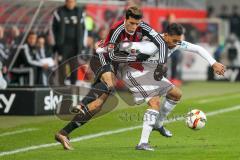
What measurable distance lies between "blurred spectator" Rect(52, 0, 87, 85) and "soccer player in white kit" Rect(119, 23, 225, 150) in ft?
22.9

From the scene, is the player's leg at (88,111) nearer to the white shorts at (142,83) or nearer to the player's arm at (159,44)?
the white shorts at (142,83)

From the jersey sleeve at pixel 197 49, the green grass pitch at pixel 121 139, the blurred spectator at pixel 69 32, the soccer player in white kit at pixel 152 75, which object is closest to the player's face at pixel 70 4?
the blurred spectator at pixel 69 32

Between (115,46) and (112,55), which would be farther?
(112,55)

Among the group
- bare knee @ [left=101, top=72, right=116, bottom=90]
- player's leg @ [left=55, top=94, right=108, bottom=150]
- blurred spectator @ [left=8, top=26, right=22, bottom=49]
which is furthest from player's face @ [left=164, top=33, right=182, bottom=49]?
blurred spectator @ [left=8, top=26, right=22, bottom=49]

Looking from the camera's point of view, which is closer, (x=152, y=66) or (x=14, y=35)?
(x=152, y=66)

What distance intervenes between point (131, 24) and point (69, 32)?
8487mm

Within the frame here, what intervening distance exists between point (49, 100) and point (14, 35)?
14.9 ft

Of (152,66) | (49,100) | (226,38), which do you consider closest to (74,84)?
(49,100)

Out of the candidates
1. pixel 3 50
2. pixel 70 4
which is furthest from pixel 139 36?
pixel 3 50

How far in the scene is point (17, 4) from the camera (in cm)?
2100

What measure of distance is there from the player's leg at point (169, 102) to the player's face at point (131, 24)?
124 cm

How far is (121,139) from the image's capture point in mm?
12930

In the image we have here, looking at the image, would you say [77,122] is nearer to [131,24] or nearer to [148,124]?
[148,124]

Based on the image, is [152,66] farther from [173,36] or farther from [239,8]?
[239,8]
